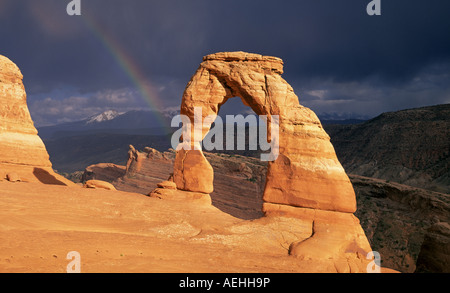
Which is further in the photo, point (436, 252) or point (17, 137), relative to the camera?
point (17, 137)

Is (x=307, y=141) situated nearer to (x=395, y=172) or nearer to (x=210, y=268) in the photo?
(x=210, y=268)

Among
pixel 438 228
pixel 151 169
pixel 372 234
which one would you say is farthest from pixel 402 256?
pixel 151 169

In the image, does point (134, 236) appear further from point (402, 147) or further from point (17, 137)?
point (402, 147)

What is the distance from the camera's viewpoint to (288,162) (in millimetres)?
15305

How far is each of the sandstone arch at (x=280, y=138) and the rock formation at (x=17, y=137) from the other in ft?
38.9

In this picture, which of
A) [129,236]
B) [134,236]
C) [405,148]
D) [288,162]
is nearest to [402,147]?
[405,148]

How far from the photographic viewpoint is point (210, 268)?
820 centimetres

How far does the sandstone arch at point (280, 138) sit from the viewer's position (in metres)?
14.7

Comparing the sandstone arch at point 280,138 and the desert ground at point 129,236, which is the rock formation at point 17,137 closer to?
the desert ground at point 129,236

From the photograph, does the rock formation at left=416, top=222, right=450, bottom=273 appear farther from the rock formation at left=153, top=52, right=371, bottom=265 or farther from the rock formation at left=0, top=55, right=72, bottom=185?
the rock formation at left=0, top=55, right=72, bottom=185

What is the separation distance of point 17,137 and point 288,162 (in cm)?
1958

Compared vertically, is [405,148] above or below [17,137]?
above

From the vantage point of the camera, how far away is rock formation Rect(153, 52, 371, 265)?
43.8ft

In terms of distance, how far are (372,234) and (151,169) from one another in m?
30.8
